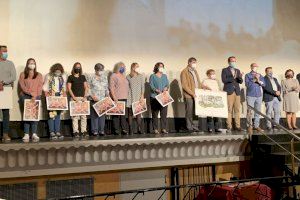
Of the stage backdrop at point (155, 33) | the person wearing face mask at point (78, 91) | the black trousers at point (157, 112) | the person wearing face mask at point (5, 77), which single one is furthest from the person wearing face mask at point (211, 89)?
the person wearing face mask at point (5, 77)

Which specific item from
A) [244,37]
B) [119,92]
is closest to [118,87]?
[119,92]

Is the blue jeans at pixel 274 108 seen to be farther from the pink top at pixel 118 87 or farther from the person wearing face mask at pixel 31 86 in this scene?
the person wearing face mask at pixel 31 86

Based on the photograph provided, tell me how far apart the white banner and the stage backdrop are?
59.4 inches

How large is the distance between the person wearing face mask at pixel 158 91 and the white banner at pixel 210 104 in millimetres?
754

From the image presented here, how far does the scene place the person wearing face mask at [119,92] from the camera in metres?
8.97

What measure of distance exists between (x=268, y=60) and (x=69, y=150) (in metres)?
7.02

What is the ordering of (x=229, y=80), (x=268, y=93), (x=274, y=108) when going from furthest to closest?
(x=274, y=108)
(x=268, y=93)
(x=229, y=80)

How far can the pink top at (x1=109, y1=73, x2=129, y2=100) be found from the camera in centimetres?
896

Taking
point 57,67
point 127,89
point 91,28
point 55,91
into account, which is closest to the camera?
point 55,91

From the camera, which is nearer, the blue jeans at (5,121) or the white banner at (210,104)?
the blue jeans at (5,121)

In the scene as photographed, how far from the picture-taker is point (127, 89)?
9094 mm

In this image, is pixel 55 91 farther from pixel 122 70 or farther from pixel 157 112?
pixel 157 112

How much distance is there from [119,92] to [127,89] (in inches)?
8.8

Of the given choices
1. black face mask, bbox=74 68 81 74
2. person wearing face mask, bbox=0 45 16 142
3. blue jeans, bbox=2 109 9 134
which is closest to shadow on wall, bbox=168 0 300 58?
black face mask, bbox=74 68 81 74
